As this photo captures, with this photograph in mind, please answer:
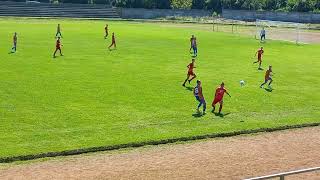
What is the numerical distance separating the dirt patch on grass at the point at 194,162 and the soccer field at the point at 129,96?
1306 mm

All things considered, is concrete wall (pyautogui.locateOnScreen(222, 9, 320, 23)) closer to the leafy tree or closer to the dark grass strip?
the leafy tree

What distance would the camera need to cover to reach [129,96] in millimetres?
26328

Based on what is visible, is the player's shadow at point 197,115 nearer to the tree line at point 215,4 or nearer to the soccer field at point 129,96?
the soccer field at point 129,96

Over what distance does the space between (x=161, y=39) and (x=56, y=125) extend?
38.3 metres

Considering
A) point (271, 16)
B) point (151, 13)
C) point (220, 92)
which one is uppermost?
point (151, 13)

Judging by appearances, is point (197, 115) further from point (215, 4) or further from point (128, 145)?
point (215, 4)

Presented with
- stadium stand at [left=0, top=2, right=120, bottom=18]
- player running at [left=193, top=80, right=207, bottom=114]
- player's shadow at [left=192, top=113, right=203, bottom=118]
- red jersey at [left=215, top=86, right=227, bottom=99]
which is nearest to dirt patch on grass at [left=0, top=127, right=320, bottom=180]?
player's shadow at [left=192, top=113, right=203, bottom=118]

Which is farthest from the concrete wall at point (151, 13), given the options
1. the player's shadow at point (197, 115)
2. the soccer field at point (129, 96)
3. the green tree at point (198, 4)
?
the player's shadow at point (197, 115)

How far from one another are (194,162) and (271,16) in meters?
93.5

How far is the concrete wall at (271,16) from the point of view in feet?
335

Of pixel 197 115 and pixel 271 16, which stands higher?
pixel 271 16

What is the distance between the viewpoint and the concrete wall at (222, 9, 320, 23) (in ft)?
335

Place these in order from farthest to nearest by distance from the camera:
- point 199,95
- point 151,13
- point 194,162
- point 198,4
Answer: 1. point 198,4
2. point 151,13
3. point 199,95
4. point 194,162

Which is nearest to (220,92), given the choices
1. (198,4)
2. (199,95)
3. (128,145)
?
(199,95)
